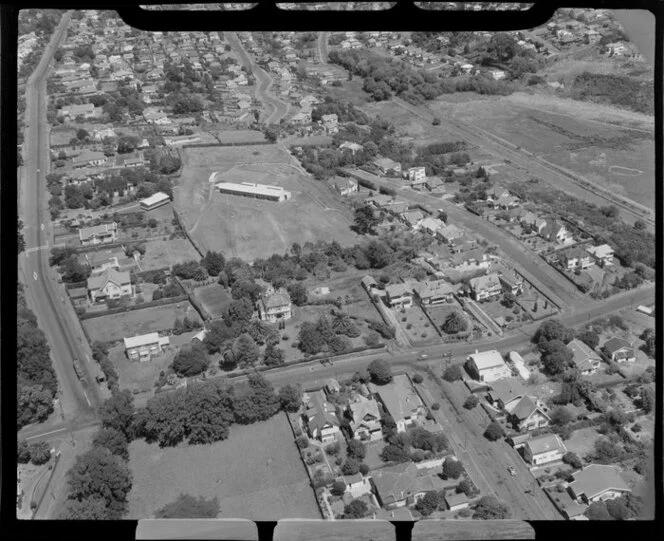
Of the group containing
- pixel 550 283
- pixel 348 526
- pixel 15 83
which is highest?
pixel 15 83

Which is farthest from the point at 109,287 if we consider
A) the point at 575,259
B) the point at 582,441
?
the point at 575,259

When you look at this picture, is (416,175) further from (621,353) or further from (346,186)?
(621,353)

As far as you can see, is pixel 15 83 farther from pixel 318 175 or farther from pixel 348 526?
pixel 318 175

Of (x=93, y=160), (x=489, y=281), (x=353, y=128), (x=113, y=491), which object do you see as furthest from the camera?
(x=353, y=128)

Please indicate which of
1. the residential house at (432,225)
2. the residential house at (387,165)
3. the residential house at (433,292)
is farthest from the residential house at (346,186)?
the residential house at (433,292)

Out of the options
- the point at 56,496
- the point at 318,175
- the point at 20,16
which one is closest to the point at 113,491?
the point at 56,496

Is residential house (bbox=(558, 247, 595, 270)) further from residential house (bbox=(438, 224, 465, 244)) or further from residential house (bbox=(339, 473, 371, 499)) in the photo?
residential house (bbox=(339, 473, 371, 499))

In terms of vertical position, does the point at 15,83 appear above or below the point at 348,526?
above
